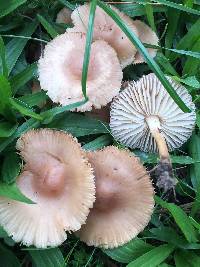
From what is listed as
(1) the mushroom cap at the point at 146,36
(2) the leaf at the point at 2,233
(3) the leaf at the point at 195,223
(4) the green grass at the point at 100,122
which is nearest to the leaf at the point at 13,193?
(4) the green grass at the point at 100,122

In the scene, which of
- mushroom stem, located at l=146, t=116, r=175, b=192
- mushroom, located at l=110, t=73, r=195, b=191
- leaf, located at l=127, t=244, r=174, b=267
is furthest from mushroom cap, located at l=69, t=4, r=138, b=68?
leaf, located at l=127, t=244, r=174, b=267

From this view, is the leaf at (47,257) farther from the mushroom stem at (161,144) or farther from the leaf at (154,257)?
the mushroom stem at (161,144)

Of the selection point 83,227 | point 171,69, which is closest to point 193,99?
point 171,69

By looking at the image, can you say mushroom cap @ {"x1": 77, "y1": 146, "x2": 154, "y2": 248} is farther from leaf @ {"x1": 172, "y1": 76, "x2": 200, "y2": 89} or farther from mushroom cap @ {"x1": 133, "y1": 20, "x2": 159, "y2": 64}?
mushroom cap @ {"x1": 133, "y1": 20, "x2": 159, "y2": 64}

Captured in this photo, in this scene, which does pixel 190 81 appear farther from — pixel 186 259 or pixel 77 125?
pixel 186 259

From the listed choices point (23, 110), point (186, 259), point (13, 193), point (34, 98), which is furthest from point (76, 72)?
point (186, 259)

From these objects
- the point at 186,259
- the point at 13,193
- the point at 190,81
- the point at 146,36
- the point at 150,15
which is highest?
the point at 150,15
